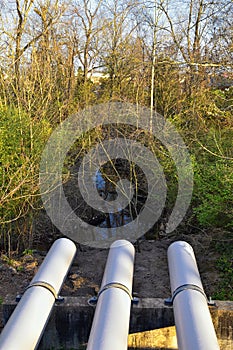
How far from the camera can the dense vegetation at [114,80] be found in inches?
239

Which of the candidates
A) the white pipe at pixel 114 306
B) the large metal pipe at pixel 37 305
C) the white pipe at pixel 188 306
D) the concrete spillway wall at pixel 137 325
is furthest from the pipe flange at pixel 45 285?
the white pipe at pixel 188 306

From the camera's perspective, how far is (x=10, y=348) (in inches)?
108

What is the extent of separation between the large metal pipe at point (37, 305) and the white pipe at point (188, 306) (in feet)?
4.28

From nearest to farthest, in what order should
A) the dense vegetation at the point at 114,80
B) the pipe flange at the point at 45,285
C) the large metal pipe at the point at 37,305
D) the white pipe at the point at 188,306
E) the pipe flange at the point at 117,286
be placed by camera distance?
1. the white pipe at the point at 188,306
2. the large metal pipe at the point at 37,305
3. the pipe flange at the point at 117,286
4. the pipe flange at the point at 45,285
5. the dense vegetation at the point at 114,80

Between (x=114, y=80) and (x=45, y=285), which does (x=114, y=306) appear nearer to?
(x=45, y=285)

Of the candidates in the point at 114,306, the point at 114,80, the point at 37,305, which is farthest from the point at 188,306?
the point at 114,80

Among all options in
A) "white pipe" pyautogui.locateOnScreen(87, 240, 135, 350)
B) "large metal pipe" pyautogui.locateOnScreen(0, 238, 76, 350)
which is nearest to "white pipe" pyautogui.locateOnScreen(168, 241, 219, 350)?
"white pipe" pyautogui.locateOnScreen(87, 240, 135, 350)

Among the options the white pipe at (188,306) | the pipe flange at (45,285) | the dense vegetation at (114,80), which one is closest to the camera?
the white pipe at (188,306)

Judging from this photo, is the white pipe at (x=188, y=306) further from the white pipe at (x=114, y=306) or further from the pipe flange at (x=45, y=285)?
the pipe flange at (x=45, y=285)

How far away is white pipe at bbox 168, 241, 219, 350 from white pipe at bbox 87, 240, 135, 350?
0.50 meters

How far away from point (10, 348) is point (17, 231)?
4.40 meters

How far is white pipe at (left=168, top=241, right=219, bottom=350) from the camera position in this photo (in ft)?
9.18

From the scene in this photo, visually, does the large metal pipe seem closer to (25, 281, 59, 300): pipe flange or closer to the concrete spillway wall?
(25, 281, 59, 300): pipe flange

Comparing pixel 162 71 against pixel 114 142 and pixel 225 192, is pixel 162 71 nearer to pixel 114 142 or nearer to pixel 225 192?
pixel 114 142
